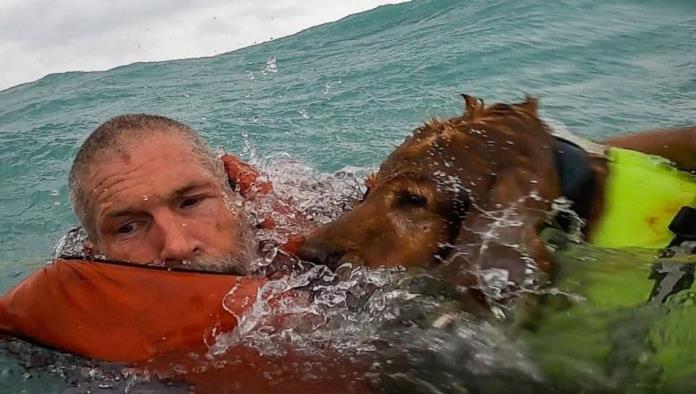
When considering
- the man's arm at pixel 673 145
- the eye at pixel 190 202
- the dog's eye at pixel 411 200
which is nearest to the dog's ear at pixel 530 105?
the dog's eye at pixel 411 200

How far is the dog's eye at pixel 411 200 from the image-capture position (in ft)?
9.71

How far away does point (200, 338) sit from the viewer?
341 cm

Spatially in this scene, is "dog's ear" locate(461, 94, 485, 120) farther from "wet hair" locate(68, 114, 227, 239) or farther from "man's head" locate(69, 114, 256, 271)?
"wet hair" locate(68, 114, 227, 239)

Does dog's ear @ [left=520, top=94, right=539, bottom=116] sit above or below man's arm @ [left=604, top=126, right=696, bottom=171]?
above

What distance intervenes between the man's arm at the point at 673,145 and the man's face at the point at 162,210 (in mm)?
1795

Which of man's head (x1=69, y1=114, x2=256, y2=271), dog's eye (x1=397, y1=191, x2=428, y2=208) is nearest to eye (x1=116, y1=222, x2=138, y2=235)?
man's head (x1=69, y1=114, x2=256, y2=271)

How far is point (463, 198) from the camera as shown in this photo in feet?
9.47

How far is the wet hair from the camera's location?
13.5 feet

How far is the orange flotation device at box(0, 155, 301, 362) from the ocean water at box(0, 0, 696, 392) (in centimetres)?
337

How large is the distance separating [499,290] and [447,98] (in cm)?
771

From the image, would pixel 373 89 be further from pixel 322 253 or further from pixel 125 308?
pixel 322 253

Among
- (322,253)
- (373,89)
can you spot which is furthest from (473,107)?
(373,89)

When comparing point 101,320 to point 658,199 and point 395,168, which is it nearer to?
point 395,168

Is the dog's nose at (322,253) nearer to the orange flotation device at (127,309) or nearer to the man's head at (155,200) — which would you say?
the orange flotation device at (127,309)
